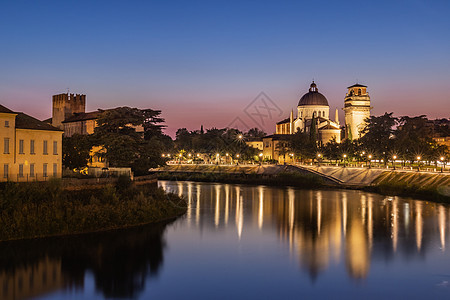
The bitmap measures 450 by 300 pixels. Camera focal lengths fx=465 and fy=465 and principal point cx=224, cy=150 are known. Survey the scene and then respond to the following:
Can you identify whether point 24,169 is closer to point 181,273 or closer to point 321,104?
point 181,273

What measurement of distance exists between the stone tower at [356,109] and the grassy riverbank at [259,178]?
50.0 meters

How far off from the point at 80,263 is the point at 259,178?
5614cm

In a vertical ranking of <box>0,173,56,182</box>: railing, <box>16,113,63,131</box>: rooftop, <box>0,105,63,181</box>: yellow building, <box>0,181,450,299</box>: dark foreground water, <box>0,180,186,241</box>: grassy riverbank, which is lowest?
<box>0,181,450,299</box>: dark foreground water

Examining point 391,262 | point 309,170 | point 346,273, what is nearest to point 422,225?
point 391,262

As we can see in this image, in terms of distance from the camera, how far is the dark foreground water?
20.8m

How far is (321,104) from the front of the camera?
129500 millimetres

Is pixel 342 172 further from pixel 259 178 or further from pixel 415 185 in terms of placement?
pixel 415 185

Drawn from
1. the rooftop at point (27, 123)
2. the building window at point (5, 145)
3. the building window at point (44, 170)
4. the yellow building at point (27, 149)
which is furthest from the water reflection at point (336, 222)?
the building window at point (5, 145)

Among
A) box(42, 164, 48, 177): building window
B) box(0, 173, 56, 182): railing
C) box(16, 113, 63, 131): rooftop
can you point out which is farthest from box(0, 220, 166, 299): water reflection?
box(16, 113, 63, 131): rooftop

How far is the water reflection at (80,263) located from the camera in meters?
20.8

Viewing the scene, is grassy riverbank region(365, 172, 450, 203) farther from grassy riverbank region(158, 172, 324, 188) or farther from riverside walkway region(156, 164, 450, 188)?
grassy riverbank region(158, 172, 324, 188)

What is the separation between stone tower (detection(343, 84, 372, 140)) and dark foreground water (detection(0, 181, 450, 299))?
85.4 metres

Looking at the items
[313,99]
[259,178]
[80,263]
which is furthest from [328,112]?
[80,263]

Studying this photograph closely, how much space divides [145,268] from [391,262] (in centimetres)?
1328
